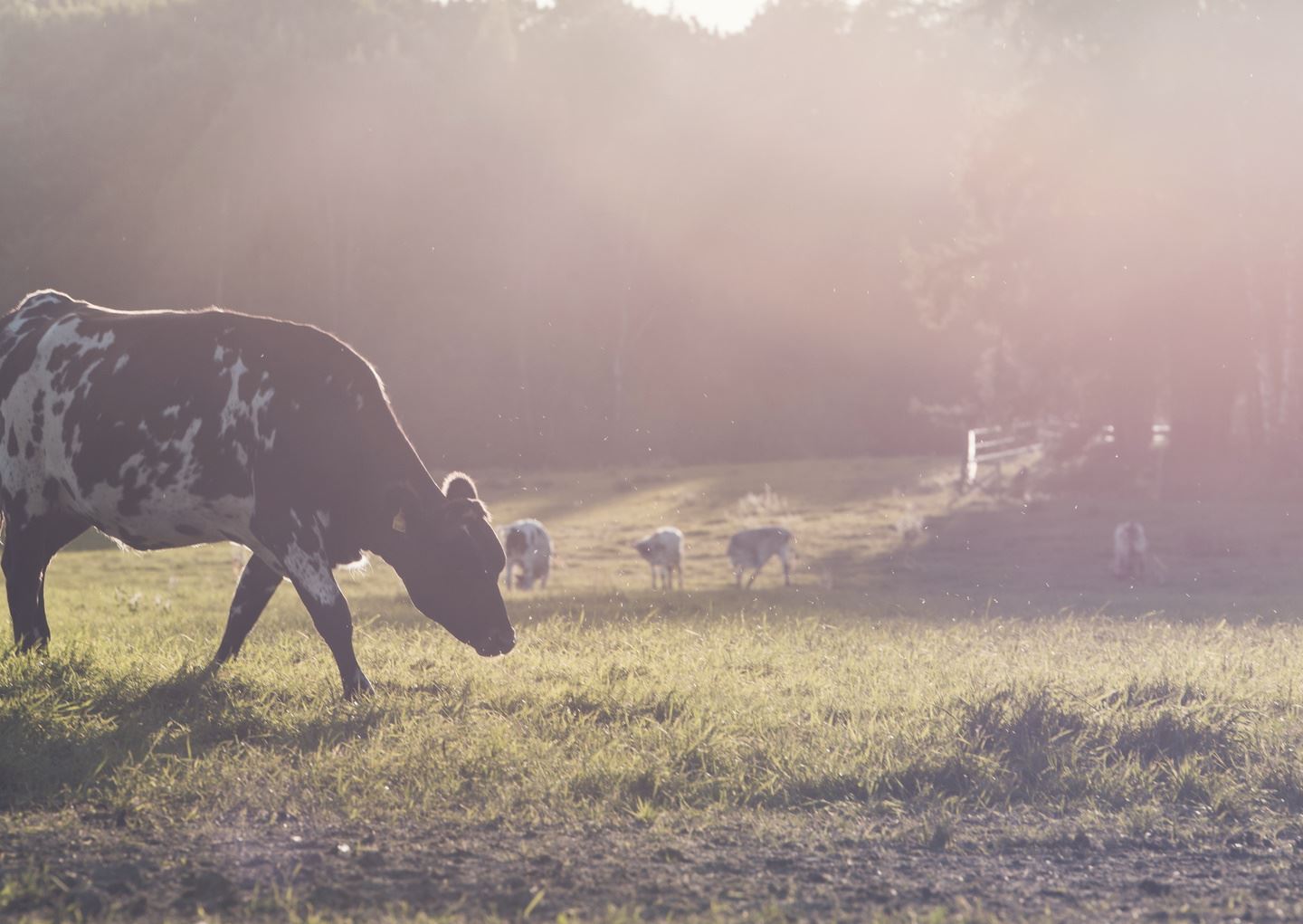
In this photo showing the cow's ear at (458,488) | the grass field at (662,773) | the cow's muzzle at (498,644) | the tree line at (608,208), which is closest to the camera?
the grass field at (662,773)

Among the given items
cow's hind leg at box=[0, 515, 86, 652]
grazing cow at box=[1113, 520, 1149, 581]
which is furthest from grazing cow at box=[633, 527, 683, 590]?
cow's hind leg at box=[0, 515, 86, 652]

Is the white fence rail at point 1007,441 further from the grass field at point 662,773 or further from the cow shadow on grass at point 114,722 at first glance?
the cow shadow on grass at point 114,722

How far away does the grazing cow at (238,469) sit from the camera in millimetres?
8391

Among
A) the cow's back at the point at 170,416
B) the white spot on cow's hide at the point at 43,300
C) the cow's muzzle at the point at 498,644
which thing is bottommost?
the cow's muzzle at the point at 498,644

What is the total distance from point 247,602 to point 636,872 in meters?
4.72

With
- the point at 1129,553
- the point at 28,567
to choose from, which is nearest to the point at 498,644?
the point at 28,567

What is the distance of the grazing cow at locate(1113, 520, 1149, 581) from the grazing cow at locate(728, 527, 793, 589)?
5254mm

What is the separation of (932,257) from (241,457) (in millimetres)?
26074

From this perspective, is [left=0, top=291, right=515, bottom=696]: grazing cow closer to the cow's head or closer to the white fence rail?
the cow's head

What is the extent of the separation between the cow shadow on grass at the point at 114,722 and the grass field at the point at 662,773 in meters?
0.02

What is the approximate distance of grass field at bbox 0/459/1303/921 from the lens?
5.12 m


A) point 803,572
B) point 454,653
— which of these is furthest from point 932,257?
point 454,653

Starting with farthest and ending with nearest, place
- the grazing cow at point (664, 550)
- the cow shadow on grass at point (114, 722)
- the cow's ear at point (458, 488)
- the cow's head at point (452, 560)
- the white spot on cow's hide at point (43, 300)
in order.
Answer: the grazing cow at point (664, 550) → the white spot on cow's hide at point (43, 300) → the cow's ear at point (458, 488) → the cow's head at point (452, 560) → the cow shadow on grass at point (114, 722)

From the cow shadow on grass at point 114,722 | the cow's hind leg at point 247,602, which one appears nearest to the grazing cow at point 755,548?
the cow's hind leg at point 247,602
